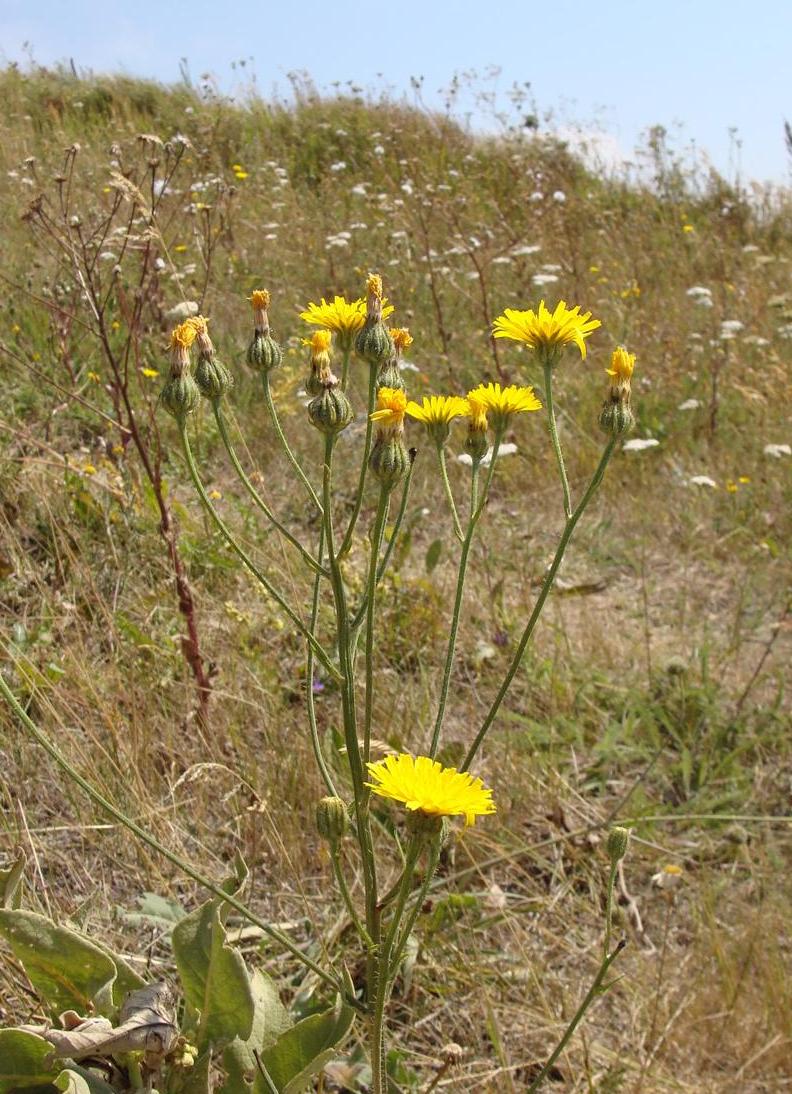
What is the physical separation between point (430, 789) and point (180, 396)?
561mm

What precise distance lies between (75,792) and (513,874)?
928 mm

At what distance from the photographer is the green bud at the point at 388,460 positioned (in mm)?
1109

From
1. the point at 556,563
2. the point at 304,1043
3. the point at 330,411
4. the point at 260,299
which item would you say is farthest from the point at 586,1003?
the point at 260,299

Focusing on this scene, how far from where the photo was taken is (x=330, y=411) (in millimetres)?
1153

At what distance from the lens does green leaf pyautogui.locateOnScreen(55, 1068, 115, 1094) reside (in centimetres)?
100

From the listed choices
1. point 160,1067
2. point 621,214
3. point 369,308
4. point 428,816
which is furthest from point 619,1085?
point 621,214

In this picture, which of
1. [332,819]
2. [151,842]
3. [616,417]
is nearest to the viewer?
[151,842]

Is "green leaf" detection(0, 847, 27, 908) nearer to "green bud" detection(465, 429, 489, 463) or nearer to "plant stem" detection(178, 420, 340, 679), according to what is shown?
"plant stem" detection(178, 420, 340, 679)

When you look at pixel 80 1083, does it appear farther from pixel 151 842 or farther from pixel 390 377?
pixel 390 377

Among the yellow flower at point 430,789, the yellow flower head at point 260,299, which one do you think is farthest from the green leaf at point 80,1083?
the yellow flower head at point 260,299

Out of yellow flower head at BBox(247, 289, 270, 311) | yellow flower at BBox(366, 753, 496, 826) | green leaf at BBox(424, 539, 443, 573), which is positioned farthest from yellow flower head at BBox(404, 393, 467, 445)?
green leaf at BBox(424, 539, 443, 573)

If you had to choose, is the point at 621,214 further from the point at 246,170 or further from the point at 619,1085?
the point at 619,1085

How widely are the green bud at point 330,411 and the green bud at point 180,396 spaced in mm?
153

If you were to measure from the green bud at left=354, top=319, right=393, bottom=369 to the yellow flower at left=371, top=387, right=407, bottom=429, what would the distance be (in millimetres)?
47
